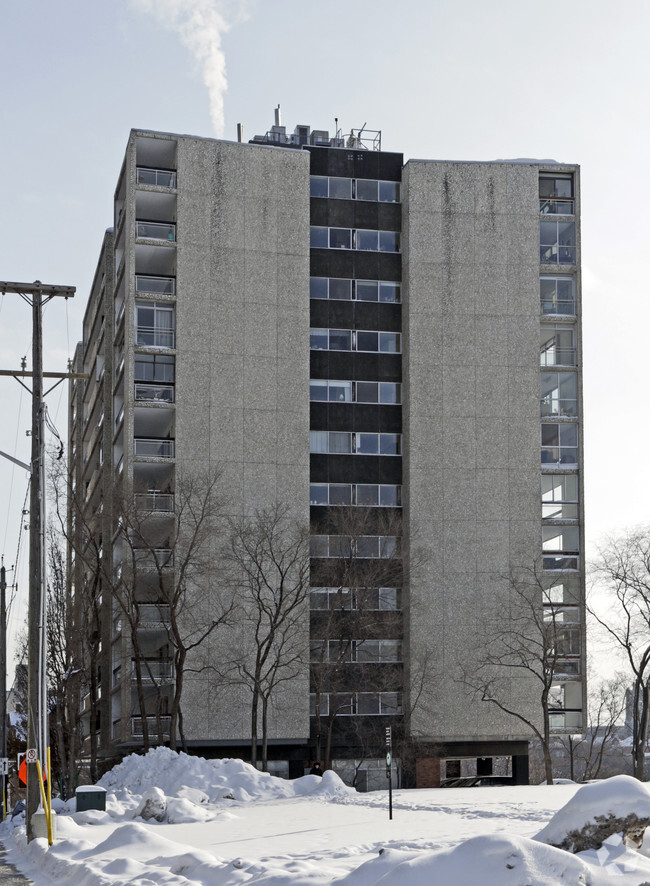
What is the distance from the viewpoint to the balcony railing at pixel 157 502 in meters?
58.2

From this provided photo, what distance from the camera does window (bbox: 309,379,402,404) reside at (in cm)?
6425

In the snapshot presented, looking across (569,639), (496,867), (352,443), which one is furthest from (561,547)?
(496,867)

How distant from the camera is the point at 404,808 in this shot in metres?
30.7

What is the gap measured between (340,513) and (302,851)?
41.8 m

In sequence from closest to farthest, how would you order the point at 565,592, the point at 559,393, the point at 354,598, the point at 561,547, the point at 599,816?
the point at 599,816, the point at 354,598, the point at 565,592, the point at 561,547, the point at 559,393

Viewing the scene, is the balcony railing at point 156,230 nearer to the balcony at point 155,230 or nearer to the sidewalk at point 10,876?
the balcony at point 155,230

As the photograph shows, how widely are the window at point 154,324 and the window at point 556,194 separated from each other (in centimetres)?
2189

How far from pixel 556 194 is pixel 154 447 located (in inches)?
1055

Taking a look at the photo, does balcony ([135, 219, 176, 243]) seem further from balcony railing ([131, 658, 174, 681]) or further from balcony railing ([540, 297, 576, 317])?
balcony railing ([131, 658, 174, 681])

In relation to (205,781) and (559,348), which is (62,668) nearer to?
(205,781)

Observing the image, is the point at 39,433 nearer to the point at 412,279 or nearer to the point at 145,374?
the point at 145,374

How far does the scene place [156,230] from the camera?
63.3m

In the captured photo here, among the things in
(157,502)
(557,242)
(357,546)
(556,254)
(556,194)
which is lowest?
(357,546)

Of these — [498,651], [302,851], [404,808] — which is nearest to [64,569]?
[498,651]
